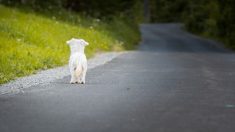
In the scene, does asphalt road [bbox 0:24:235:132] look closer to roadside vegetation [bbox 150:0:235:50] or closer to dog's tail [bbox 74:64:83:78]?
dog's tail [bbox 74:64:83:78]

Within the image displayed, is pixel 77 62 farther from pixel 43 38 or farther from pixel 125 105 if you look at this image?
pixel 43 38

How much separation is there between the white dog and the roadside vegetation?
33.4m

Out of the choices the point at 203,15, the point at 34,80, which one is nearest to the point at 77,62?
the point at 34,80

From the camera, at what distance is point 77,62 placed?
46.9 ft

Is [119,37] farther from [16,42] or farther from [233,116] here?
[233,116]

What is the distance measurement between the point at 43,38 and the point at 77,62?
1184 cm

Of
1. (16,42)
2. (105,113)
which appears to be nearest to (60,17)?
(16,42)

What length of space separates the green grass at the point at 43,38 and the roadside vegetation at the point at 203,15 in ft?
31.0

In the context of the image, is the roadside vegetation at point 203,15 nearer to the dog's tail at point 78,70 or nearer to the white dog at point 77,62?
the white dog at point 77,62

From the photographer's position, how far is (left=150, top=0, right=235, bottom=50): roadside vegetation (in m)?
49.2

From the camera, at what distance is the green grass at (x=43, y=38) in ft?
62.5

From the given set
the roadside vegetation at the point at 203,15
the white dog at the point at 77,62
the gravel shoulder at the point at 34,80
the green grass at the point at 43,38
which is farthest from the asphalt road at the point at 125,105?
the roadside vegetation at the point at 203,15

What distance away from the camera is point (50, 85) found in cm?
1449

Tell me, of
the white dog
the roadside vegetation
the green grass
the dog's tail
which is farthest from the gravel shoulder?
the roadside vegetation
